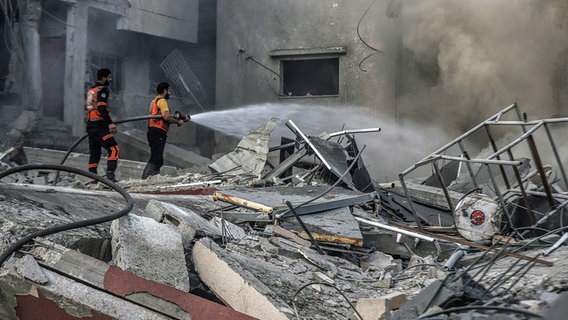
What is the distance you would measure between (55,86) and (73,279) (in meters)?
12.9

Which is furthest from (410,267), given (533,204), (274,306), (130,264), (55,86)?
(55,86)

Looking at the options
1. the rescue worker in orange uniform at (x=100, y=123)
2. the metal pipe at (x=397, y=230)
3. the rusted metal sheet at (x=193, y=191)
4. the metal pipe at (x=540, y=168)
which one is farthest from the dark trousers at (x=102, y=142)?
the metal pipe at (x=540, y=168)

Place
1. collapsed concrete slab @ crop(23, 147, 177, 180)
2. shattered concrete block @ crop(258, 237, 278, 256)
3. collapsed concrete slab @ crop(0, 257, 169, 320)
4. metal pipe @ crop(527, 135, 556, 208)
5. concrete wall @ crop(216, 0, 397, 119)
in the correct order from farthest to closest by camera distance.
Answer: concrete wall @ crop(216, 0, 397, 119), collapsed concrete slab @ crop(23, 147, 177, 180), metal pipe @ crop(527, 135, 556, 208), shattered concrete block @ crop(258, 237, 278, 256), collapsed concrete slab @ crop(0, 257, 169, 320)

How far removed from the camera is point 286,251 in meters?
6.39

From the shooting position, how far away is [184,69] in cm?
2020

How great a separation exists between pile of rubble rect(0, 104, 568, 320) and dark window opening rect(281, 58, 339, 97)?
342 inches

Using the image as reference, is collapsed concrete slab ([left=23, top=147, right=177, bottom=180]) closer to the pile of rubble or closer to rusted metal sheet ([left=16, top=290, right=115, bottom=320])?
the pile of rubble

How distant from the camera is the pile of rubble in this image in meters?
4.48

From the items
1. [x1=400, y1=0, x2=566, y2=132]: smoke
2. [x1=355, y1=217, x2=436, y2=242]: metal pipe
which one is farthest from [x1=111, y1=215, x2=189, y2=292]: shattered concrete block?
[x1=400, y1=0, x2=566, y2=132]: smoke

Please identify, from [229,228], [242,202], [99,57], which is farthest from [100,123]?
[99,57]

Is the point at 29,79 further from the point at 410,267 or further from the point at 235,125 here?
the point at 410,267

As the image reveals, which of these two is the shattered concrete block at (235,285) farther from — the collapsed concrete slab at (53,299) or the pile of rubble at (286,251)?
the collapsed concrete slab at (53,299)

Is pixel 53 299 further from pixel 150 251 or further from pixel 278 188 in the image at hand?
pixel 278 188

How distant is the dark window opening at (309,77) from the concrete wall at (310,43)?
0.33 metres
